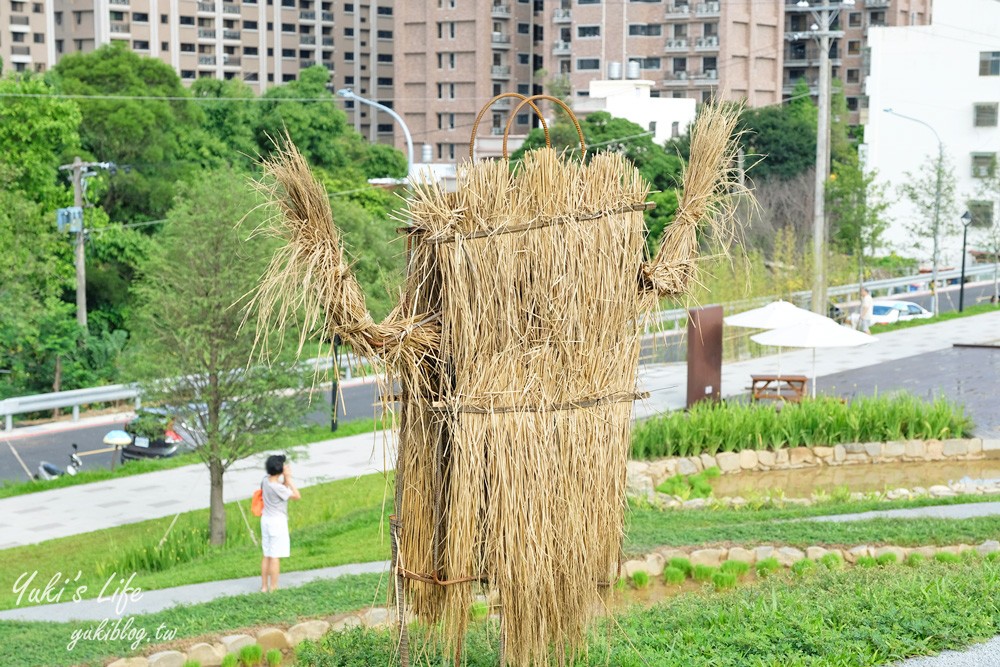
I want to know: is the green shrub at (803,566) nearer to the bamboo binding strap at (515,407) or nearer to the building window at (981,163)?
the bamboo binding strap at (515,407)

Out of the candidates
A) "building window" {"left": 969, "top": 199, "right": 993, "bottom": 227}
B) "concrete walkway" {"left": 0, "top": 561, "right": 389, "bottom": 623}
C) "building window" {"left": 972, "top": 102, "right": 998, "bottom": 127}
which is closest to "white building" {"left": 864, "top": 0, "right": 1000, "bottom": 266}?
"building window" {"left": 972, "top": 102, "right": 998, "bottom": 127}

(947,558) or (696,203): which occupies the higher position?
(696,203)

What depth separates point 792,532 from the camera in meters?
10.9

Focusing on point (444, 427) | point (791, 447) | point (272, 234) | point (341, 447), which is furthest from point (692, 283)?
point (341, 447)

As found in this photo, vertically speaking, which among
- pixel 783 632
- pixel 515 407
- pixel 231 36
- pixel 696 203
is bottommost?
pixel 783 632

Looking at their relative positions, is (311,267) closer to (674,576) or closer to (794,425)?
(674,576)

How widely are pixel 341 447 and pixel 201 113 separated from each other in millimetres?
24799

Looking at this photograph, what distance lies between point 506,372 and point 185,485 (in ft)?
39.6

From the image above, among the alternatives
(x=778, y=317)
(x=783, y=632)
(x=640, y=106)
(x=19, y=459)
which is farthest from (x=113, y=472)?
(x=640, y=106)

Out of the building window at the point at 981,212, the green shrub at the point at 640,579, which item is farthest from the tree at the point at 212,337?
the building window at the point at 981,212

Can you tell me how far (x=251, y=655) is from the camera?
7.94 meters

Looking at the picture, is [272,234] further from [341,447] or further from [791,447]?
[341,447]

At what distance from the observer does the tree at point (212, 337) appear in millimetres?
12906

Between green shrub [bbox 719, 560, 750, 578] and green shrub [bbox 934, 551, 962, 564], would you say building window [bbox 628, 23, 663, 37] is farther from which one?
green shrub [bbox 719, 560, 750, 578]
